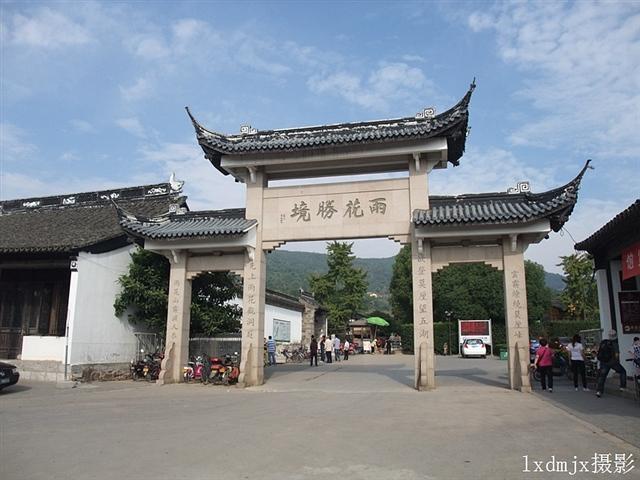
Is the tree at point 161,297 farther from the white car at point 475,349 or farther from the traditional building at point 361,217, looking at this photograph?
the white car at point 475,349

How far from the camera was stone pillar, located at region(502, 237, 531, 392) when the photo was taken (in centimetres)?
1156

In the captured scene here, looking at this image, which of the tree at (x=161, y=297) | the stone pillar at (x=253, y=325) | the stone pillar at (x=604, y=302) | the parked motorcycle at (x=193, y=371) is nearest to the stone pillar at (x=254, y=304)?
the stone pillar at (x=253, y=325)

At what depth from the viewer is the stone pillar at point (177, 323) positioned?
13.8 m

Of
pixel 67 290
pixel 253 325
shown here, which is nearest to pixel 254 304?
pixel 253 325

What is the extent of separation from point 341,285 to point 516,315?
26970 millimetres

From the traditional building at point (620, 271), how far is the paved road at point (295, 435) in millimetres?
2871

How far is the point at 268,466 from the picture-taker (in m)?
5.26

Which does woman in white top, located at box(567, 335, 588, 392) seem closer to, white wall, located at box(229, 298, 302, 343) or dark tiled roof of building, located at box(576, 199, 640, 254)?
dark tiled roof of building, located at box(576, 199, 640, 254)

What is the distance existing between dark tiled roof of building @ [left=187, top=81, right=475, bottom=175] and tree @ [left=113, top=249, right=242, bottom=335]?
4.23 metres

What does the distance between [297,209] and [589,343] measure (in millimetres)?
9739

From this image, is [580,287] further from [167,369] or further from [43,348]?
[43,348]

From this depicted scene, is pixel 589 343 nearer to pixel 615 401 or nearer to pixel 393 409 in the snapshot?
pixel 615 401

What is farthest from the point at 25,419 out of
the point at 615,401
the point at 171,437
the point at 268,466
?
the point at 615,401

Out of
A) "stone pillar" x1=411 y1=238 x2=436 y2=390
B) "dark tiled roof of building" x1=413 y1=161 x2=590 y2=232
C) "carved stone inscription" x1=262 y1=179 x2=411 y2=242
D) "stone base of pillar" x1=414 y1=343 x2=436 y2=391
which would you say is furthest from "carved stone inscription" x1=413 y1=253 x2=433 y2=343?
"dark tiled roof of building" x1=413 y1=161 x2=590 y2=232
